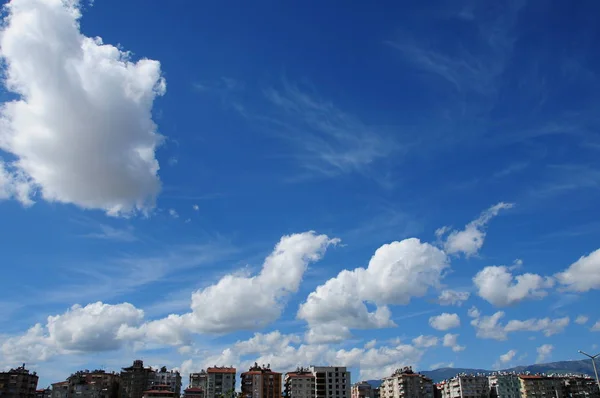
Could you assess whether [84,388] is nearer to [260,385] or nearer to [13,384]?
[13,384]

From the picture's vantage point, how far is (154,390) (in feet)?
619

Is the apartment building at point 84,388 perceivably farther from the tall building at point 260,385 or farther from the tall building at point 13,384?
the tall building at point 260,385

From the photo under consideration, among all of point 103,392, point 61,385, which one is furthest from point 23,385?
point 103,392

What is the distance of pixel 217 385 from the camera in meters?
199

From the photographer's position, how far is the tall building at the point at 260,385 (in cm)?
19538

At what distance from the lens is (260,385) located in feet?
643

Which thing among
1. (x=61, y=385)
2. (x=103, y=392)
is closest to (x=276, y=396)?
(x=103, y=392)

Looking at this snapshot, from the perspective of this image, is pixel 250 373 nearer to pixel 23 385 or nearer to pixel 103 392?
pixel 103 392

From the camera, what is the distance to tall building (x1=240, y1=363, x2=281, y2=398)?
195 metres

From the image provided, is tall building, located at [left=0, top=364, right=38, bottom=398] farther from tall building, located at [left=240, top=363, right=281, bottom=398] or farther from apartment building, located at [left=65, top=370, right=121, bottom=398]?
tall building, located at [left=240, top=363, right=281, bottom=398]

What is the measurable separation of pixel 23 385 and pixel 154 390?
5056 cm

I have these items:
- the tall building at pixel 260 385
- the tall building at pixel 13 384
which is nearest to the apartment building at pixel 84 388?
the tall building at pixel 13 384

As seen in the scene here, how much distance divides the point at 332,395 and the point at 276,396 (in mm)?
20319

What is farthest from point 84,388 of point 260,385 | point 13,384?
point 260,385
